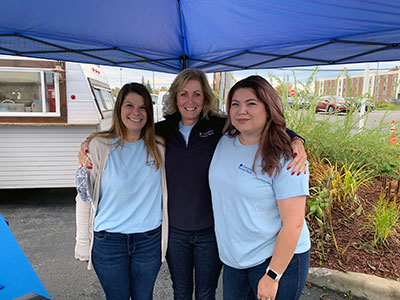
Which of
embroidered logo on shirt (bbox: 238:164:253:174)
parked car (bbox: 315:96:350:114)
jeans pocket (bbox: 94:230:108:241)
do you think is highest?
parked car (bbox: 315:96:350:114)

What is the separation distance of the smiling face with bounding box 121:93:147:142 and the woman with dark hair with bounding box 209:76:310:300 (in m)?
0.57

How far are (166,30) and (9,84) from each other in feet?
10.7

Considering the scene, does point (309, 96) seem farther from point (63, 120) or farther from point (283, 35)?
point (63, 120)

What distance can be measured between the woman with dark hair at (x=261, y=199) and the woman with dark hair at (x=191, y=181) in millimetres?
176

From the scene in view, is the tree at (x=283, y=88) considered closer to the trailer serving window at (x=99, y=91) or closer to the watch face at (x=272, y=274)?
the trailer serving window at (x=99, y=91)

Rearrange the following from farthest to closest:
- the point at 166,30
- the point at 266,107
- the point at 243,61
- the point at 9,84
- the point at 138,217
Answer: the point at 9,84, the point at 243,61, the point at 166,30, the point at 138,217, the point at 266,107

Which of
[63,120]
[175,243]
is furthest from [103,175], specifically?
[63,120]

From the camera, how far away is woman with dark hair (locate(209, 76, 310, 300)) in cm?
129

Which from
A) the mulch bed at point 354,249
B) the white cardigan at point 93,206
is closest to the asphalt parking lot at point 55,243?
the mulch bed at point 354,249

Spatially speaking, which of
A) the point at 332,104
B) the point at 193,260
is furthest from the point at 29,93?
the point at 332,104

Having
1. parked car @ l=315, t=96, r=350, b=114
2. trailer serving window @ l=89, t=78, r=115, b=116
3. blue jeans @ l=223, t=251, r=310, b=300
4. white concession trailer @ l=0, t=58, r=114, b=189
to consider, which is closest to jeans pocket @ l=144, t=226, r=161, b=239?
blue jeans @ l=223, t=251, r=310, b=300

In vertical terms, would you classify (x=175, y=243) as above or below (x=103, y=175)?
below

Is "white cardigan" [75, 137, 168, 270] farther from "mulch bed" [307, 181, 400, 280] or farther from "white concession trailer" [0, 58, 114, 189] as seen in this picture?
"white concession trailer" [0, 58, 114, 189]

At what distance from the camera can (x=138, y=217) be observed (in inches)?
63.9
